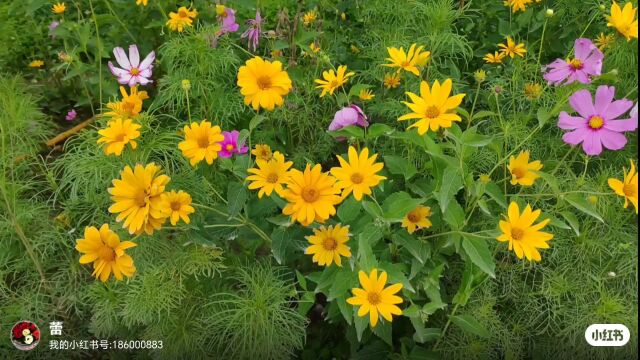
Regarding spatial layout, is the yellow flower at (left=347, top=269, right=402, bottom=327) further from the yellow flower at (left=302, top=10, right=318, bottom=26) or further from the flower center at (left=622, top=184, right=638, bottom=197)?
the yellow flower at (left=302, top=10, right=318, bottom=26)

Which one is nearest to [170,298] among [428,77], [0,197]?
[0,197]

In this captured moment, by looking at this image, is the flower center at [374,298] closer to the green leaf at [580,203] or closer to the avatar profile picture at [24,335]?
the green leaf at [580,203]

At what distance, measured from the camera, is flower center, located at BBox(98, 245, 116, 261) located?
92 centimetres

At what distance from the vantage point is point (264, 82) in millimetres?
1000

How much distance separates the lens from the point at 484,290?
1.07 m

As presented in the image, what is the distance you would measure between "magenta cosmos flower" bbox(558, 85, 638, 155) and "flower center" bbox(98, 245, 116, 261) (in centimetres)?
79

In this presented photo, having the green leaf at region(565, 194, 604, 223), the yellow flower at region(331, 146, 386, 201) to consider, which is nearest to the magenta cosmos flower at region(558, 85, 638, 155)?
the green leaf at region(565, 194, 604, 223)

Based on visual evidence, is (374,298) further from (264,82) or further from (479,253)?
(264,82)

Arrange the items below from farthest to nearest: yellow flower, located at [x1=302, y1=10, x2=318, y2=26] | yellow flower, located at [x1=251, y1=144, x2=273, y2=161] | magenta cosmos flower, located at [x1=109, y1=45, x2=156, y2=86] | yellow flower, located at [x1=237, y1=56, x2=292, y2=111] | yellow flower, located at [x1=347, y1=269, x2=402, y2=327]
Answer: yellow flower, located at [x1=302, y1=10, x2=318, y2=26], magenta cosmos flower, located at [x1=109, y1=45, x2=156, y2=86], yellow flower, located at [x1=251, y1=144, x2=273, y2=161], yellow flower, located at [x1=237, y1=56, x2=292, y2=111], yellow flower, located at [x1=347, y1=269, x2=402, y2=327]

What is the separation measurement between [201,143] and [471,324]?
1.96 feet

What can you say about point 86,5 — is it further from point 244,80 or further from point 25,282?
point 244,80

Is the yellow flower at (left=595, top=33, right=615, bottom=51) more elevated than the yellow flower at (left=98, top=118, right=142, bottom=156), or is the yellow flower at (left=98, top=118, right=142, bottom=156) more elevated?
the yellow flower at (left=595, top=33, right=615, bottom=51)

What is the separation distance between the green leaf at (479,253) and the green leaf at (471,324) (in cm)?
15

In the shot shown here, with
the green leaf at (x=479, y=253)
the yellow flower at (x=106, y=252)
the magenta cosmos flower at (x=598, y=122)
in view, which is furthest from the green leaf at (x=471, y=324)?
the yellow flower at (x=106, y=252)
